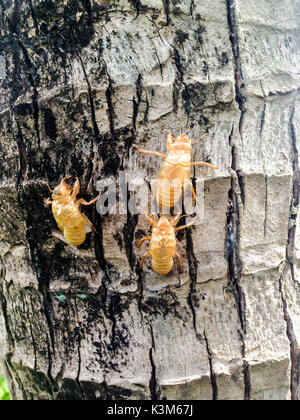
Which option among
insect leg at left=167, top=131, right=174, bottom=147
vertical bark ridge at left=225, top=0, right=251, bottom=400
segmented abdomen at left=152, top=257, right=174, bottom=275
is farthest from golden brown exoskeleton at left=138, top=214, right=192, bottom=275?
insect leg at left=167, top=131, right=174, bottom=147

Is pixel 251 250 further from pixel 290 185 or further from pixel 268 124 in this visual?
pixel 268 124

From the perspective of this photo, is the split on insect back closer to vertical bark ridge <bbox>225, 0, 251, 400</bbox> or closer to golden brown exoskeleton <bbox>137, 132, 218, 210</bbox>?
golden brown exoskeleton <bbox>137, 132, 218, 210</bbox>

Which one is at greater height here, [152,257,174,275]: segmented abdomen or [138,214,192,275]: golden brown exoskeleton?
[138,214,192,275]: golden brown exoskeleton

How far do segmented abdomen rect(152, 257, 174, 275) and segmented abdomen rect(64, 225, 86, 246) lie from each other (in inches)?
16.7

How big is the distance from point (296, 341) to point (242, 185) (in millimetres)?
994

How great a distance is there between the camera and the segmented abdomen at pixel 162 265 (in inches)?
71.7

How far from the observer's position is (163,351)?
6.36ft

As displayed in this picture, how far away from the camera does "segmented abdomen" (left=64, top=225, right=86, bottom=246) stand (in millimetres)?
1885

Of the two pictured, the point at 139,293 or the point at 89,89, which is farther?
the point at 139,293

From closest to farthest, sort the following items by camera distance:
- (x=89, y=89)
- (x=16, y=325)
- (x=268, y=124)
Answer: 1. (x=89, y=89)
2. (x=268, y=124)
3. (x=16, y=325)

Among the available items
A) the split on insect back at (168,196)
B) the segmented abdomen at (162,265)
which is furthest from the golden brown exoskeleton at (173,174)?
the segmented abdomen at (162,265)

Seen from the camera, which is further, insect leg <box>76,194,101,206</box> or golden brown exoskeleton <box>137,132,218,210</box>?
insect leg <box>76,194,101,206</box>

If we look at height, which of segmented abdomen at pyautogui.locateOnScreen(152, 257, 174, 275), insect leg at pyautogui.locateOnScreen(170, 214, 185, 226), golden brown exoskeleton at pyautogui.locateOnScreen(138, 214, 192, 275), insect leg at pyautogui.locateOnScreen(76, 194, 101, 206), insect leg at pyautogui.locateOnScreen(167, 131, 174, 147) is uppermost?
insect leg at pyautogui.locateOnScreen(167, 131, 174, 147)

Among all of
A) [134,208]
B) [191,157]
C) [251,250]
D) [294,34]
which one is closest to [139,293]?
[134,208]
